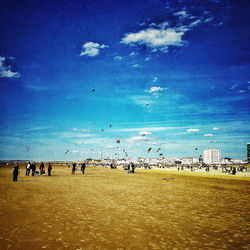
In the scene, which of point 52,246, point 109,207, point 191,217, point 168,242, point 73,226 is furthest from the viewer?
point 109,207

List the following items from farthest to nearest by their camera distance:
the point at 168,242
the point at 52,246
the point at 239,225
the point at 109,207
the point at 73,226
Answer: the point at 109,207
the point at 239,225
the point at 73,226
the point at 168,242
the point at 52,246

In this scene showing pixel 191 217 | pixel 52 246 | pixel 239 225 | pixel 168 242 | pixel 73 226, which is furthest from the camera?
pixel 191 217

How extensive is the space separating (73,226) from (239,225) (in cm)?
700

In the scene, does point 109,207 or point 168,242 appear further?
point 109,207

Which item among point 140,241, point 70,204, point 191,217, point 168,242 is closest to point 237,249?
point 168,242

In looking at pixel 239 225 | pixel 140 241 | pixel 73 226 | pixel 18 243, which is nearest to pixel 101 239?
pixel 140 241

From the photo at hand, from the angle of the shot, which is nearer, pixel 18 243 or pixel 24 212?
pixel 18 243

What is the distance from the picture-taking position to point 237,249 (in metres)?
6.33

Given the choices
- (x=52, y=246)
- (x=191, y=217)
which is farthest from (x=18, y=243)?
(x=191, y=217)

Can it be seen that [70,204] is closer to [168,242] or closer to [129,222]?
[129,222]

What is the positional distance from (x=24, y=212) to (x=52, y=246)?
5.00 metres

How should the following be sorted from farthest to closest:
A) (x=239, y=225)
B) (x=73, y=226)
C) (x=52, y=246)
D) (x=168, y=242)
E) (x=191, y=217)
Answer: (x=191, y=217) → (x=239, y=225) → (x=73, y=226) → (x=168, y=242) → (x=52, y=246)

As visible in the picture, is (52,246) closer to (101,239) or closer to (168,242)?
(101,239)

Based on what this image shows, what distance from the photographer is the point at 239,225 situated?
8.88m
